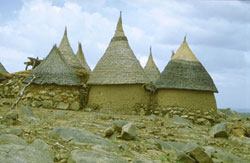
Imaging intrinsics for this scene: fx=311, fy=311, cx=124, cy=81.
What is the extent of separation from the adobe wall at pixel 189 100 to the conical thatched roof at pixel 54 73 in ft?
13.8

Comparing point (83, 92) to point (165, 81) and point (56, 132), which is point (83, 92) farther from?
point (56, 132)

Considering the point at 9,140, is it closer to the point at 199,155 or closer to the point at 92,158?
the point at 92,158

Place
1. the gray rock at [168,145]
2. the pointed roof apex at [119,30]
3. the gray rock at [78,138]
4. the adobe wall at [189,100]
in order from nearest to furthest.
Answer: the gray rock at [78,138], the gray rock at [168,145], the adobe wall at [189,100], the pointed roof apex at [119,30]

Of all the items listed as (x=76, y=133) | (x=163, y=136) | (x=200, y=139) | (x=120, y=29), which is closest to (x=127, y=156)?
(x=76, y=133)

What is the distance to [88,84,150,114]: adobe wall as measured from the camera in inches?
546

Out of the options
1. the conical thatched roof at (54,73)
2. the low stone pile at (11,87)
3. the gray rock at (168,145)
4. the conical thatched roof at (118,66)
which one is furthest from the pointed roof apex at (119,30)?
the gray rock at (168,145)

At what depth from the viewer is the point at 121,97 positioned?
45.6ft

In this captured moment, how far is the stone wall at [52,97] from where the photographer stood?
46.1 feet

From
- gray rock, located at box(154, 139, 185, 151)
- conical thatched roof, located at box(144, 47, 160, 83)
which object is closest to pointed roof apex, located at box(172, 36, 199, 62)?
conical thatched roof, located at box(144, 47, 160, 83)

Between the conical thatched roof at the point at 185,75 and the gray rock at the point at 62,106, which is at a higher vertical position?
the conical thatched roof at the point at 185,75

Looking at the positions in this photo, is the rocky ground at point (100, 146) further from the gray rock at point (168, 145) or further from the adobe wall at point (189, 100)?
the adobe wall at point (189, 100)

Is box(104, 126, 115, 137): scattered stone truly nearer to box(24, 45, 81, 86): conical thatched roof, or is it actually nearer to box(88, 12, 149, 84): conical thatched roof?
box(88, 12, 149, 84): conical thatched roof

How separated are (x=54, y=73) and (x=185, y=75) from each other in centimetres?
602

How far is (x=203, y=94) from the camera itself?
1376cm
